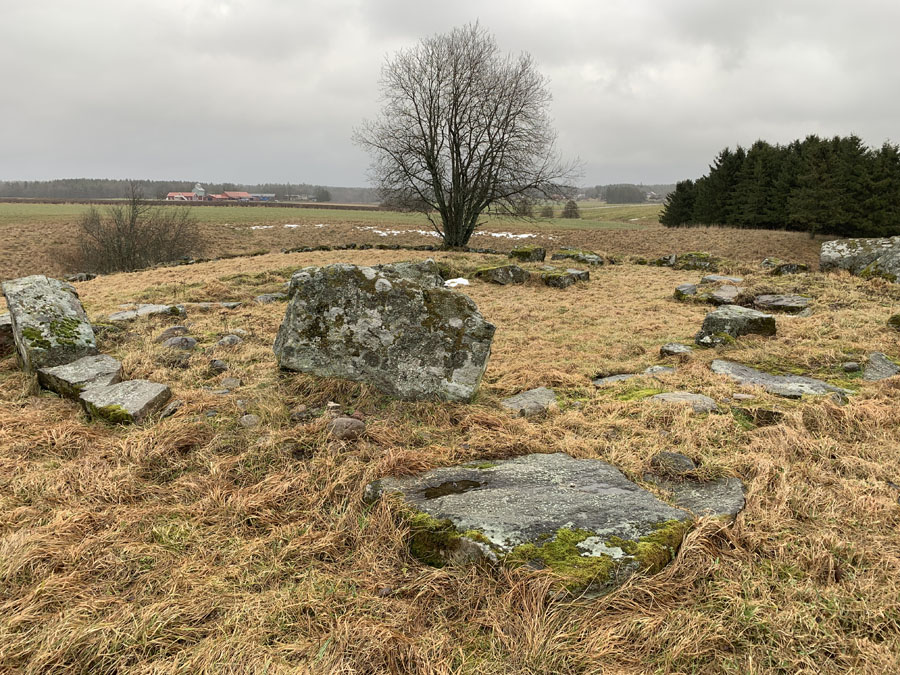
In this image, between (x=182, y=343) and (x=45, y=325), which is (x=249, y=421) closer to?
(x=182, y=343)

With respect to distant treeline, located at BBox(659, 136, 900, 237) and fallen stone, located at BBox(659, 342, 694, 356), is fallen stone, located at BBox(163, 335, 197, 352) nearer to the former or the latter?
fallen stone, located at BBox(659, 342, 694, 356)

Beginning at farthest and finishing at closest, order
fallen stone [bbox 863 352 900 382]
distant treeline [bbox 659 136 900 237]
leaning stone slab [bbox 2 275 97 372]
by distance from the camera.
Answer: distant treeline [bbox 659 136 900 237] < fallen stone [bbox 863 352 900 382] < leaning stone slab [bbox 2 275 97 372]

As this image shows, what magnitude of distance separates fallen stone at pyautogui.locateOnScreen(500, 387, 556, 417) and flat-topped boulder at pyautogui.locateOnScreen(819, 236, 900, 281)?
13.2m

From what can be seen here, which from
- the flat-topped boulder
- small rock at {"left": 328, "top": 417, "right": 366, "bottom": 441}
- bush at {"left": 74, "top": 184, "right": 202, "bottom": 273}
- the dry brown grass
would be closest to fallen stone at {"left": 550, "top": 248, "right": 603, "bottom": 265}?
the flat-topped boulder

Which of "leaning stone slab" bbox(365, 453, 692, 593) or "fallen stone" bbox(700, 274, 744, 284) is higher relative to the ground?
"fallen stone" bbox(700, 274, 744, 284)

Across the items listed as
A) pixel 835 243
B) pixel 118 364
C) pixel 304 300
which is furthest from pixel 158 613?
pixel 835 243

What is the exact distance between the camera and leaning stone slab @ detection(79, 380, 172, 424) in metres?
4.10

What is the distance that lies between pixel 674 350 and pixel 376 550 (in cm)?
584

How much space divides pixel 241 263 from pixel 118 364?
14.4 meters

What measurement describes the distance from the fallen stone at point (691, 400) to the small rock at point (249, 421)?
402 cm

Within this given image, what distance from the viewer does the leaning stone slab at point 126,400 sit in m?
4.10

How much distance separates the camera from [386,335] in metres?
4.83

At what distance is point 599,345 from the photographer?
304 inches

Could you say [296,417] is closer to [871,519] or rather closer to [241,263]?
[871,519]
